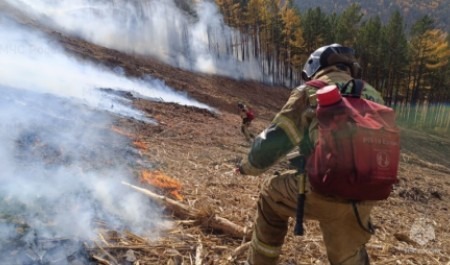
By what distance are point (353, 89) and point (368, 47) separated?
39946 mm

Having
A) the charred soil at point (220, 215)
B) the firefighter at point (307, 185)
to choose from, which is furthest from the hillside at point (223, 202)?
the firefighter at point (307, 185)

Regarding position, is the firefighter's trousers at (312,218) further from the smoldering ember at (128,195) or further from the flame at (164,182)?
the flame at (164,182)

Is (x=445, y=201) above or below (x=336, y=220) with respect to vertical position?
below

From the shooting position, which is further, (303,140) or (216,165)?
(216,165)

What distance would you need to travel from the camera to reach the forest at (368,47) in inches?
1548

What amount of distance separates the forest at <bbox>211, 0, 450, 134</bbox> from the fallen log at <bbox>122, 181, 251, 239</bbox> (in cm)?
3858

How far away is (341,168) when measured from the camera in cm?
240

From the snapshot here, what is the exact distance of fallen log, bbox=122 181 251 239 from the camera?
13.6 feet

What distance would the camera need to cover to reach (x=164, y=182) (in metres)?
5.26

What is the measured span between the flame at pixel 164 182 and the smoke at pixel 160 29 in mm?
27754

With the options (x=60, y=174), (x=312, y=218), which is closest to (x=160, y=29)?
(x=60, y=174)

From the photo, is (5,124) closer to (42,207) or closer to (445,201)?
(42,207)

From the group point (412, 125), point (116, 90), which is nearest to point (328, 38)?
point (412, 125)

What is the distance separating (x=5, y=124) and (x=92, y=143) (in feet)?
4.38
